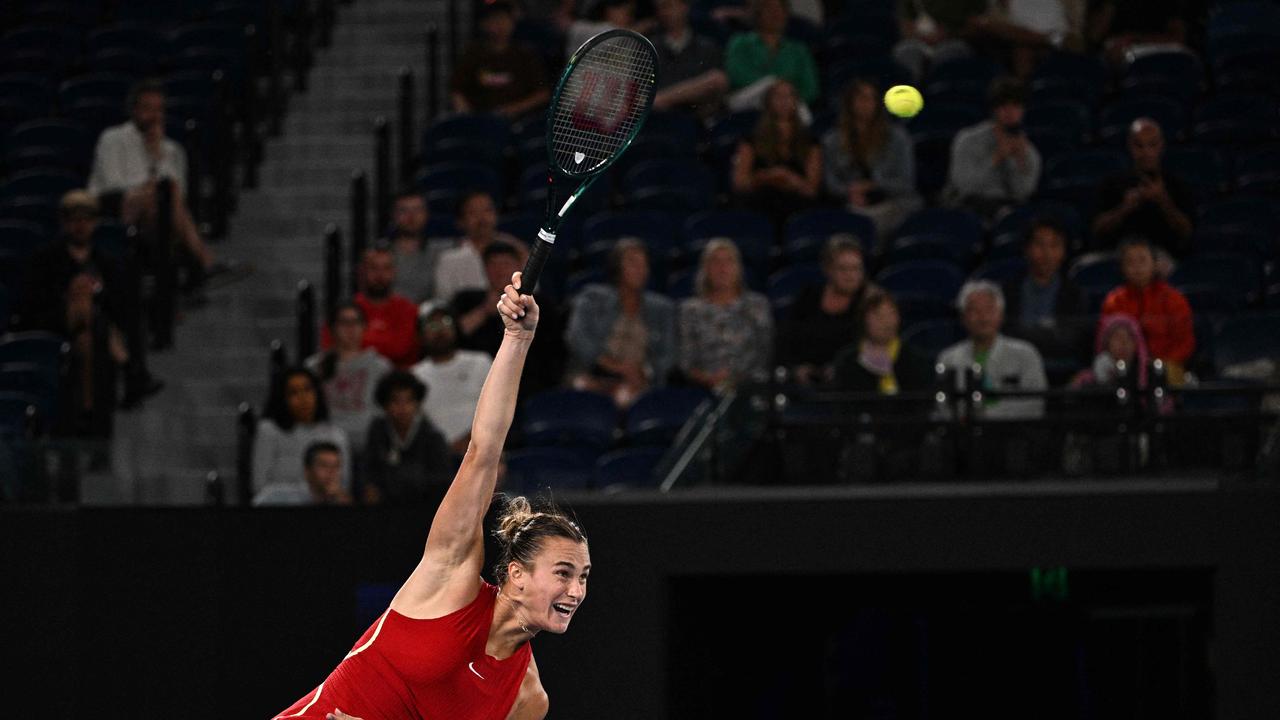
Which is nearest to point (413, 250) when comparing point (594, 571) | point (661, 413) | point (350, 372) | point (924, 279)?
point (350, 372)

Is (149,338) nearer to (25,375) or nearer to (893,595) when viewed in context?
(25,375)

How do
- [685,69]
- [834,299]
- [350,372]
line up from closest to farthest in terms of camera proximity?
[834,299] < [350,372] < [685,69]

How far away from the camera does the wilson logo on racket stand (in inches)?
194

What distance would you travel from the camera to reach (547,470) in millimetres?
8375

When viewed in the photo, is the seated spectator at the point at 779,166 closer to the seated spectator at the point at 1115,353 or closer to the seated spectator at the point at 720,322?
the seated spectator at the point at 720,322

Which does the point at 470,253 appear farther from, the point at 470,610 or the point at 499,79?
the point at 470,610

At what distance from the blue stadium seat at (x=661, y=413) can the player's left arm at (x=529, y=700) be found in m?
4.19

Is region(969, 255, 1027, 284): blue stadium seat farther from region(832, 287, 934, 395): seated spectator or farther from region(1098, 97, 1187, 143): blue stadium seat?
region(1098, 97, 1187, 143): blue stadium seat

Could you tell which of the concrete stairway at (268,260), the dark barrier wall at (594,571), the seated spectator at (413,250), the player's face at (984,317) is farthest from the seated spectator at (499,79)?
the dark barrier wall at (594,571)

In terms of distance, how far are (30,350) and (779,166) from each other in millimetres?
4408

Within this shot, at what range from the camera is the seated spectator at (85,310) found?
32.4ft

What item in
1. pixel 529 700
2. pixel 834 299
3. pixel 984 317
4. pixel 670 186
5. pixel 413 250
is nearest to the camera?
pixel 529 700

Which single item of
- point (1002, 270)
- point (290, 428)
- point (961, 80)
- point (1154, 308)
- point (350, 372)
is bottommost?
point (290, 428)

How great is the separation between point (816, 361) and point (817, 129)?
368 cm
